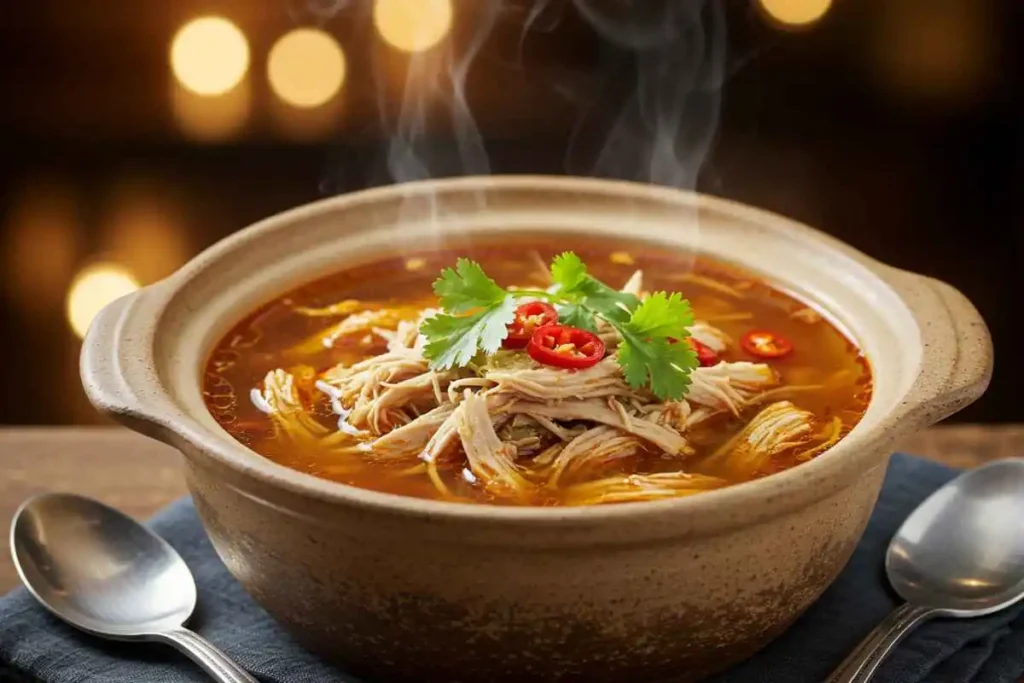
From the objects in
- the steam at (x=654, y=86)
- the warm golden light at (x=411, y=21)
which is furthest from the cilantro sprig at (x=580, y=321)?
the warm golden light at (x=411, y=21)

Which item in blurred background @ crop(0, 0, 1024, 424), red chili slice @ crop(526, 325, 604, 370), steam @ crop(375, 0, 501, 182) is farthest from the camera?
steam @ crop(375, 0, 501, 182)

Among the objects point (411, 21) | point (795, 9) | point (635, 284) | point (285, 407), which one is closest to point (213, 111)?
point (411, 21)

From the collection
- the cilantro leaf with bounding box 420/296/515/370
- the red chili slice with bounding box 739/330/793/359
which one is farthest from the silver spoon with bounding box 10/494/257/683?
the red chili slice with bounding box 739/330/793/359

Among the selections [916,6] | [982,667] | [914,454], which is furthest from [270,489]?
[916,6]

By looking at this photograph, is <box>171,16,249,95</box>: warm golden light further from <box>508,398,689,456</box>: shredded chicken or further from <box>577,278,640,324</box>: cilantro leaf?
<box>508,398,689,456</box>: shredded chicken

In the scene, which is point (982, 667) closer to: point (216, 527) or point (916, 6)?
point (216, 527)

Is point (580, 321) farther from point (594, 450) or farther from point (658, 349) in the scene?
point (594, 450)

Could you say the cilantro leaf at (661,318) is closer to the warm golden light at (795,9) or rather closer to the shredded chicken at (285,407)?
the shredded chicken at (285,407)

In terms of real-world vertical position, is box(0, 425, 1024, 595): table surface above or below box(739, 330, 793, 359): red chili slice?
below
